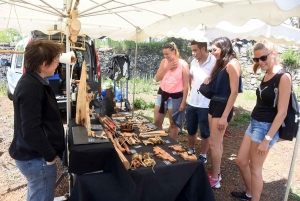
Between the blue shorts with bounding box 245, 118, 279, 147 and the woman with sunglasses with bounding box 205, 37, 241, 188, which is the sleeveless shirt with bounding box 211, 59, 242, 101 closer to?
the woman with sunglasses with bounding box 205, 37, 241, 188

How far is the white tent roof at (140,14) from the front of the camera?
217cm

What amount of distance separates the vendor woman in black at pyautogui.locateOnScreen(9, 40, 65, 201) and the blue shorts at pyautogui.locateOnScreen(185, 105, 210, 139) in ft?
5.95

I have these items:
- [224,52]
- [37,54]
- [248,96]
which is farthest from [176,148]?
[248,96]

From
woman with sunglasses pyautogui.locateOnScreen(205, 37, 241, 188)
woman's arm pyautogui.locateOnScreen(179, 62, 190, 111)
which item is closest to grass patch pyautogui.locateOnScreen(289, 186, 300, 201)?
woman with sunglasses pyautogui.locateOnScreen(205, 37, 241, 188)

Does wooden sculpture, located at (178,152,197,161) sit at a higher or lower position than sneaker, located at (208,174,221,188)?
higher

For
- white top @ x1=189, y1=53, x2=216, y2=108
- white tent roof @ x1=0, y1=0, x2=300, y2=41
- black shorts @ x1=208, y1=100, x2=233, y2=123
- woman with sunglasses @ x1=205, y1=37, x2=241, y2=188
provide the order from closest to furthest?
white tent roof @ x1=0, y1=0, x2=300, y2=41 < woman with sunglasses @ x1=205, y1=37, x2=241, y2=188 < black shorts @ x1=208, y1=100, x2=233, y2=123 < white top @ x1=189, y1=53, x2=216, y2=108

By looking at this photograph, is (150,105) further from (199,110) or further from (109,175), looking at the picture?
(109,175)

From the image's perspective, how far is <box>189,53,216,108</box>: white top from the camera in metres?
2.97

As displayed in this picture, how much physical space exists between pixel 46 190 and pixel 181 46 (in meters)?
12.3

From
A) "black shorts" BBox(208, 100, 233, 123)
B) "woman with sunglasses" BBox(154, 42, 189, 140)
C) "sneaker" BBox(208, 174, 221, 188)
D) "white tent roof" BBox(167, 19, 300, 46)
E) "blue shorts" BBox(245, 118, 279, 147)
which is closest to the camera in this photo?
"blue shorts" BBox(245, 118, 279, 147)

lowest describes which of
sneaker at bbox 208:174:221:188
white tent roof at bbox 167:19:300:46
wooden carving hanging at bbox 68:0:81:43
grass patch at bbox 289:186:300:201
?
grass patch at bbox 289:186:300:201

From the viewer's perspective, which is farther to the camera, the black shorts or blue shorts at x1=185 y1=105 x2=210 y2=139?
Result: blue shorts at x1=185 y1=105 x2=210 y2=139

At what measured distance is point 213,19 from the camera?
2.52 meters

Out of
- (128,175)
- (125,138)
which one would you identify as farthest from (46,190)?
(125,138)
